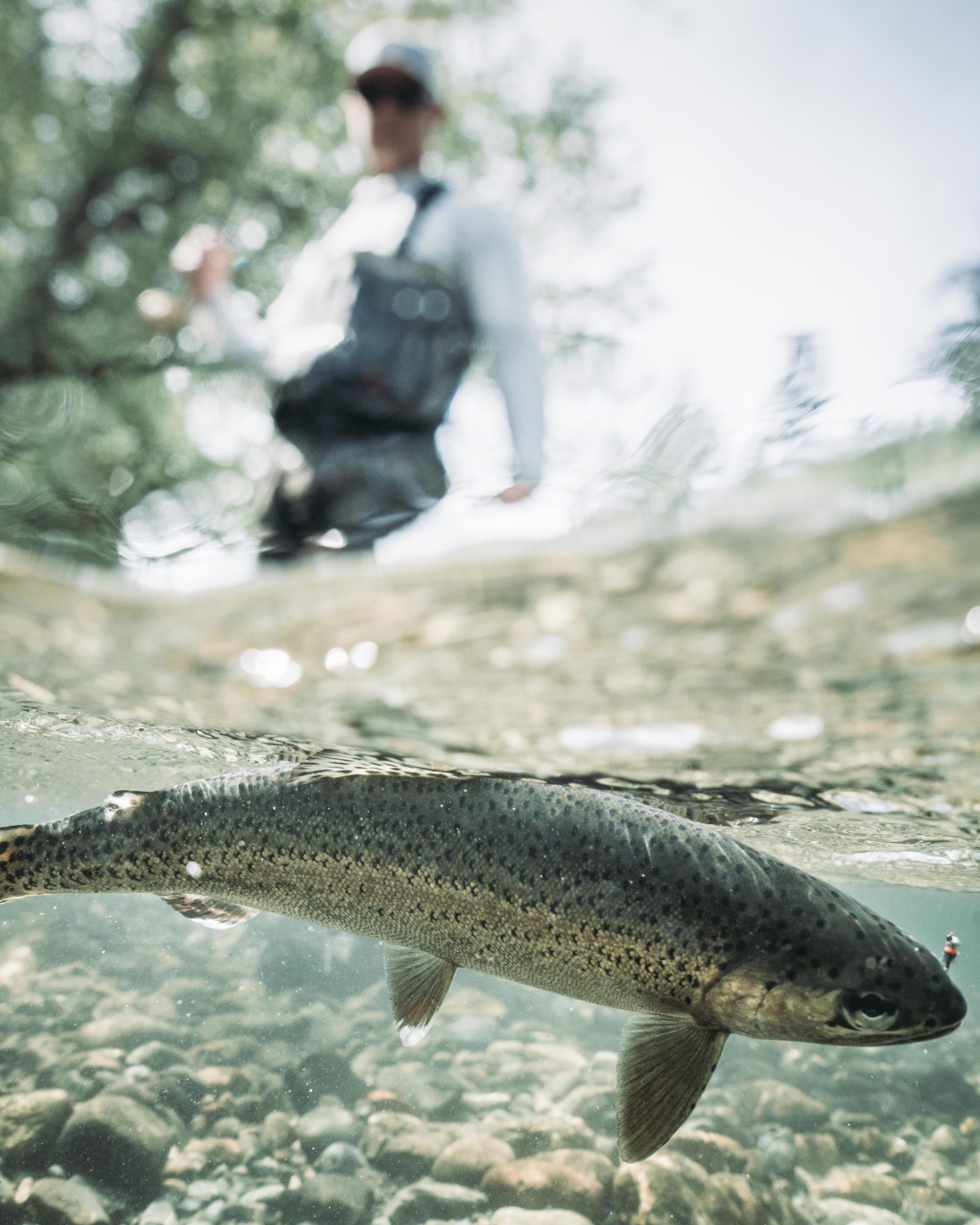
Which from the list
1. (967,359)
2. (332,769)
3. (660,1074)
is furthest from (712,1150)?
(967,359)

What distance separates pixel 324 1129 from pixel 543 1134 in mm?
2096

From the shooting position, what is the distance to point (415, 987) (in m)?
2.82

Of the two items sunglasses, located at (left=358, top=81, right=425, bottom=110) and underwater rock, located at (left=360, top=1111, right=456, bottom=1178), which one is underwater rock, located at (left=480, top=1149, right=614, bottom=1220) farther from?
sunglasses, located at (left=358, top=81, right=425, bottom=110)

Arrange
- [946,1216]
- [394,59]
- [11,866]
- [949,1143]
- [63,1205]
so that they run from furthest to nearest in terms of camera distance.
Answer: [949,1143] → [946,1216] → [63,1205] → [394,59] → [11,866]

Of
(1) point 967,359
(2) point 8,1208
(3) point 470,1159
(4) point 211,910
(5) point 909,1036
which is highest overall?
(1) point 967,359

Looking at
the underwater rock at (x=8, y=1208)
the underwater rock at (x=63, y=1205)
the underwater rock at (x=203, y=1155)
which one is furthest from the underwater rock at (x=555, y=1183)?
the underwater rock at (x=8, y=1208)

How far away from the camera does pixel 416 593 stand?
114 inches

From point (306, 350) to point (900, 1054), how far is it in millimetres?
17986

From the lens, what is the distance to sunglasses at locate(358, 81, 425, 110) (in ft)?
9.82

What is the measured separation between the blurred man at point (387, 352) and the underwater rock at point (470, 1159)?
5938mm

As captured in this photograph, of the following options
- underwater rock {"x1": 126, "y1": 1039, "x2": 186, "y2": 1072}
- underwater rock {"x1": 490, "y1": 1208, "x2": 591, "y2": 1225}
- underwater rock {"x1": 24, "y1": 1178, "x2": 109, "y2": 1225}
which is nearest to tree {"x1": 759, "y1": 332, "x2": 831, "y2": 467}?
underwater rock {"x1": 490, "y1": 1208, "x2": 591, "y2": 1225}

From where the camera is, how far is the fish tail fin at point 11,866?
287 centimetres

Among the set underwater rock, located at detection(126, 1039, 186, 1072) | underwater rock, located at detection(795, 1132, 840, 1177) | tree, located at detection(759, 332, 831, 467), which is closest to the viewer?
tree, located at detection(759, 332, 831, 467)

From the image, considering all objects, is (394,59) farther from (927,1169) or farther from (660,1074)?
(927,1169)
